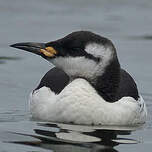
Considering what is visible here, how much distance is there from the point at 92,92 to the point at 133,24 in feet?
29.2

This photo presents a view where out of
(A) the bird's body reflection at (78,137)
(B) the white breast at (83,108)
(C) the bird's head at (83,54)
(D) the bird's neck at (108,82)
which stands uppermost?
(C) the bird's head at (83,54)

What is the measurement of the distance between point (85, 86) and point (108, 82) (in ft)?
0.99

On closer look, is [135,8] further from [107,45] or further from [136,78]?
[107,45]

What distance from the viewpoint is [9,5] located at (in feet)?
75.2

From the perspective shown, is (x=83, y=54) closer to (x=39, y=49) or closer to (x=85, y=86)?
(x=85, y=86)

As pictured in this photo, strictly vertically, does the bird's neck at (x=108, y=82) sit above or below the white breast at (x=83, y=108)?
above

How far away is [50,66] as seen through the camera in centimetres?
1764

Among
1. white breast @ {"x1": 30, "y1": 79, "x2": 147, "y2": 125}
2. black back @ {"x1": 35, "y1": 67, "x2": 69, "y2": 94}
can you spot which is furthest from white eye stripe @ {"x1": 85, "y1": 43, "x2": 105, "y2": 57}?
black back @ {"x1": 35, "y1": 67, "x2": 69, "y2": 94}

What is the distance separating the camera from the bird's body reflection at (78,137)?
→ 11688 millimetres

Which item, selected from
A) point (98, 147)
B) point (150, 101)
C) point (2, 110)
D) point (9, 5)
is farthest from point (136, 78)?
point (9, 5)

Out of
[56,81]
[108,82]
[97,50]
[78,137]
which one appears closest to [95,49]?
[97,50]

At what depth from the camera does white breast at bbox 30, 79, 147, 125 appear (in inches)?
499

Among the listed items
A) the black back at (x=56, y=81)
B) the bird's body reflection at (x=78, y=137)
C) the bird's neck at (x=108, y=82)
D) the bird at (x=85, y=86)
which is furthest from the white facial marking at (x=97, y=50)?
the bird's body reflection at (x=78, y=137)

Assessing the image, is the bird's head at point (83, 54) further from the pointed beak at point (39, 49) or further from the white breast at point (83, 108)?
the white breast at point (83, 108)
